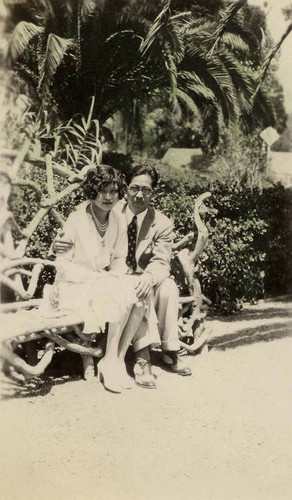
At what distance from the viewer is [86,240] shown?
4457mm

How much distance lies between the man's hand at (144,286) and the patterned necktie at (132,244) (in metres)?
0.46

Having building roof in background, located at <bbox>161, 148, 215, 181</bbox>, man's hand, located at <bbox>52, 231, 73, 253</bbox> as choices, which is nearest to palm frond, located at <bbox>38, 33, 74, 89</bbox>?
man's hand, located at <bbox>52, 231, 73, 253</bbox>

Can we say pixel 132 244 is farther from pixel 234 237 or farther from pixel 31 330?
pixel 234 237

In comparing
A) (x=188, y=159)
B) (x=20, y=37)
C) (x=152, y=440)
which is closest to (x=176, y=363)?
(x=152, y=440)

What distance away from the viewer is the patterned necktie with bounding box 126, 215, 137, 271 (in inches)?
193

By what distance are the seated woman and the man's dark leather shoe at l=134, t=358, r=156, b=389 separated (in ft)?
0.37

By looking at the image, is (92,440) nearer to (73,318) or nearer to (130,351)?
(73,318)

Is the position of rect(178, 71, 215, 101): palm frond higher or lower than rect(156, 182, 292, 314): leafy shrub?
higher

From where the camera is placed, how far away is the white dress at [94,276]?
14.1 feet

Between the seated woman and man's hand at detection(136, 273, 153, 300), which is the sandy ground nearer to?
the seated woman

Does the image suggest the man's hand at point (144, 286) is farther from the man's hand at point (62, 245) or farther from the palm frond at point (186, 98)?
the palm frond at point (186, 98)

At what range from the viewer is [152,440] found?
12.1 feet

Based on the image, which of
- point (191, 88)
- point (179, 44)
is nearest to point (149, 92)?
point (191, 88)

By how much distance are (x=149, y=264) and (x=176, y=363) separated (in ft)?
2.66
